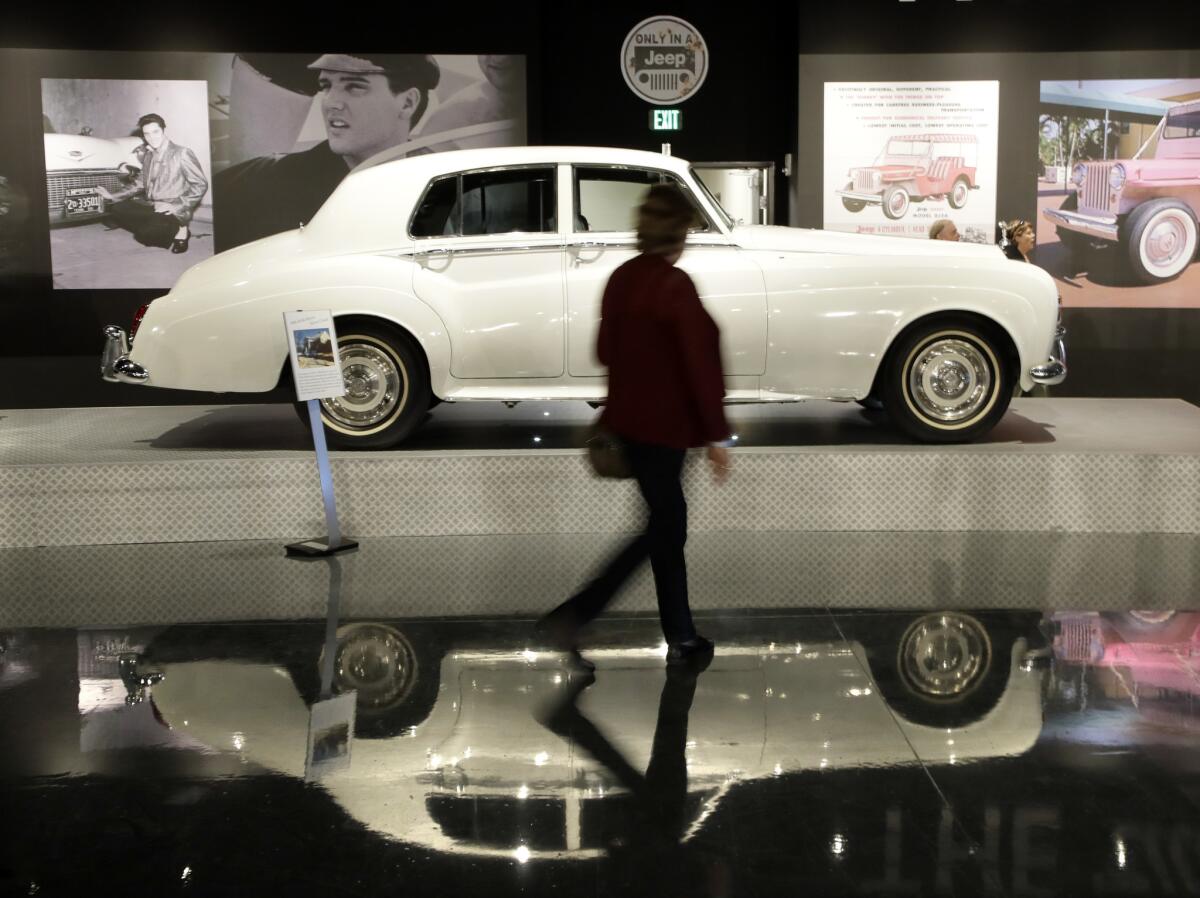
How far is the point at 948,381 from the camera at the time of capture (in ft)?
21.9

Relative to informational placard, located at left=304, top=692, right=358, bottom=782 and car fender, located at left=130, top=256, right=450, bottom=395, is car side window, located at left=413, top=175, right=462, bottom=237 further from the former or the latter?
informational placard, located at left=304, top=692, right=358, bottom=782

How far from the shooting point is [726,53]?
12.0m

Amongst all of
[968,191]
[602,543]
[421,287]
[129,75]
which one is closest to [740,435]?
[602,543]

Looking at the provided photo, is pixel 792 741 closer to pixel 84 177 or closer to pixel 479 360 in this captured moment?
pixel 479 360

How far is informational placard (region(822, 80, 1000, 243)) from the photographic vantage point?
11.1 metres

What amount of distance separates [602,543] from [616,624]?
4.05 ft

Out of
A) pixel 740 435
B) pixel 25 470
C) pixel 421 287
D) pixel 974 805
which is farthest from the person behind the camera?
pixel 740 435

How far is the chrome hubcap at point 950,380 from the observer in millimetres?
6621

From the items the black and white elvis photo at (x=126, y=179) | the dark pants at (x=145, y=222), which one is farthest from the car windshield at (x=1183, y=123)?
the dark pants at (x=145, y=222)

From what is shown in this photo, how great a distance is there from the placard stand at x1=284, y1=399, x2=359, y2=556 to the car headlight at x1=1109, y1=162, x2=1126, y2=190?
26.0ft

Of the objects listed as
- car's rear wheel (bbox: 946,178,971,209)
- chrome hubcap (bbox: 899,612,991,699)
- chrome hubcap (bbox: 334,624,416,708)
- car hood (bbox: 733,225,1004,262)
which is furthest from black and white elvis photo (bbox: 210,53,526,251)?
chrome hubcap (bbox: 899,612,991,699)

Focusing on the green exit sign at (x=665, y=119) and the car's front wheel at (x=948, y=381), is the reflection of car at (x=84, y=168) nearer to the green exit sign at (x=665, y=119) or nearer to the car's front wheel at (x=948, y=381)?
the green exit sign at (x=665, y=119)

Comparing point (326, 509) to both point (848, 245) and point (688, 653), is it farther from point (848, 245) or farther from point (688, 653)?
point (848, 245)

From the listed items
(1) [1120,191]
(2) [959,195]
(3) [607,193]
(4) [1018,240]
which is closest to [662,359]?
(3) [607,193]
